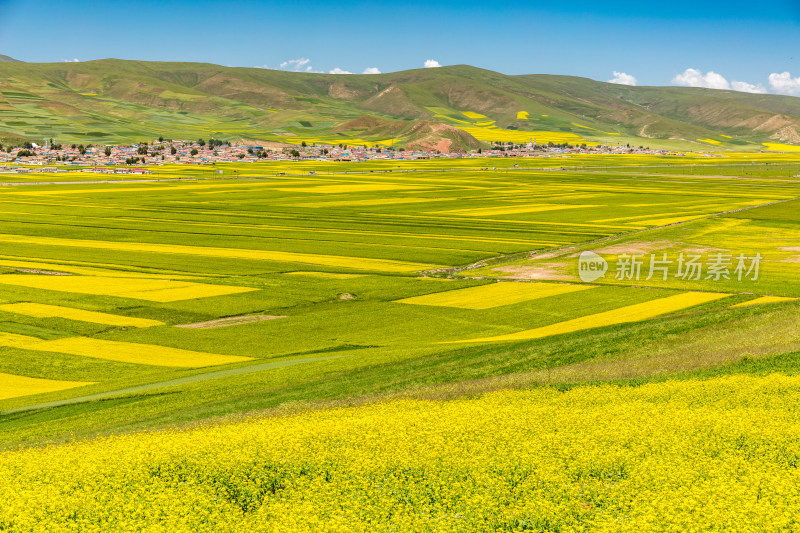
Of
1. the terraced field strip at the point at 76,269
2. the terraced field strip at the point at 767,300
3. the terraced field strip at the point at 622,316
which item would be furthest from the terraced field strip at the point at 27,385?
the terraced field strip at the point at 767,300

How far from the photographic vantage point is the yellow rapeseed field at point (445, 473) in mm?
14914

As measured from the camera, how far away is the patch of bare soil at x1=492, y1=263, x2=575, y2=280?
225 feet

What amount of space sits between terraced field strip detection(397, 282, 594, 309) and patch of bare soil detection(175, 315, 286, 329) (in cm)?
1208

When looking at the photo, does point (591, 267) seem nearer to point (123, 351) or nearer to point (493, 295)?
point (493, 295)

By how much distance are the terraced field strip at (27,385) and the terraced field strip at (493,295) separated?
2823 cm

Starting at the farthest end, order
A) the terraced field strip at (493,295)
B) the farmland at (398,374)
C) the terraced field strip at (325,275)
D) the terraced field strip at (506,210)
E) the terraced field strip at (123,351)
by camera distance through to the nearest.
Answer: the terraced field strip at (506,210)
the terraced field strip at (325,275)
the terraced field strip at (493,295)
the terraced field strip at (123,351)
the farmland at (398,374)

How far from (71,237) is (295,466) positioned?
88756 mm

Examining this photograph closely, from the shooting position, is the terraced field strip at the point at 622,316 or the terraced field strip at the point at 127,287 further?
the terraced field strip at the point at 127,287

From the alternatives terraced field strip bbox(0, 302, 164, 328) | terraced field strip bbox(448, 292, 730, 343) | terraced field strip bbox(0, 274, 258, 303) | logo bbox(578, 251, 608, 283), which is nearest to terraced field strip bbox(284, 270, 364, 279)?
terraced field strip bbox(0, 274, 258, 303)

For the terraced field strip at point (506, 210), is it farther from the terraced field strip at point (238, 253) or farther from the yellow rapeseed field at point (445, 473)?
the yellow rapeseed field at point (445, 473)

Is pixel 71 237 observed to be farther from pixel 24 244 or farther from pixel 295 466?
pixel 295 466

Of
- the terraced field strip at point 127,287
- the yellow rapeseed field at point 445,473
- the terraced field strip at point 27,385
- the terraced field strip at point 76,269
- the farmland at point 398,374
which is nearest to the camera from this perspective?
the yellow rapeseed field at point 445,473

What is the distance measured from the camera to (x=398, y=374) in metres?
35.5

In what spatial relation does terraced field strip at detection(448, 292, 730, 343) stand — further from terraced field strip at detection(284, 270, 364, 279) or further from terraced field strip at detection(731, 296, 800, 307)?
terraced field strip at detection(284, 270, 364, 279)
